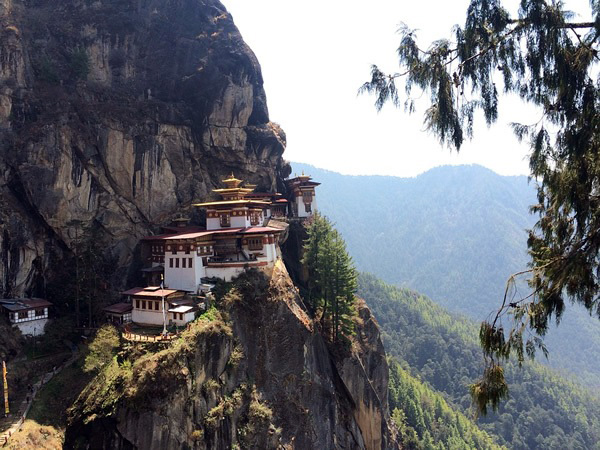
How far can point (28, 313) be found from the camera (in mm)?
34781

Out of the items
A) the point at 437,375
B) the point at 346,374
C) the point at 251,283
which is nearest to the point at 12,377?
the point at 251,283

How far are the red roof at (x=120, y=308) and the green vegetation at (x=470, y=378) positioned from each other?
95.1m

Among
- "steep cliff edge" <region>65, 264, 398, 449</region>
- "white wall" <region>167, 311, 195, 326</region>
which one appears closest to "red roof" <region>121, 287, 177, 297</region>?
"white wall" <region>167, 311, 195, 326</region>

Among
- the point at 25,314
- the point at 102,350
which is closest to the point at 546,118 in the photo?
the point at 102,350

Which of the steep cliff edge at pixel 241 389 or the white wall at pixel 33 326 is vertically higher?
the white wall at pixel 33 326

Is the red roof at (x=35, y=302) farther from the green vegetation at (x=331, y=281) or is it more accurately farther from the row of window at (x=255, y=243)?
the green vegetation at (x=331, y=281)

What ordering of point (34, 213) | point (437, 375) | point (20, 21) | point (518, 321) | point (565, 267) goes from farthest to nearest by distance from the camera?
1. point (437, 375)
2. point (20, 21)
3. point (34, 213)
4. point (518, 321)
5. point (565, 267)

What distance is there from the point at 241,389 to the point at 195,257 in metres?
11.2

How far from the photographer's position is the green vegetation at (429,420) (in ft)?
268

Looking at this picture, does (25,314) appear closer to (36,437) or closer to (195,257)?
(36,437)

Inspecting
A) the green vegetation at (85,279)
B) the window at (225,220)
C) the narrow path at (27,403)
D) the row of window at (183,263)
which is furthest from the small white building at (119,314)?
the window at (225,220)

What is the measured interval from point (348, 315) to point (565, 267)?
119 ft

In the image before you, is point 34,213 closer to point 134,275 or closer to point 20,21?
point 134,275

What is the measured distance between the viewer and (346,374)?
1662 inches
